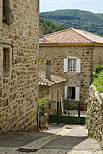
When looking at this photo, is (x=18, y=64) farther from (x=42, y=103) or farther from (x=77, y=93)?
(x=77, y=93)

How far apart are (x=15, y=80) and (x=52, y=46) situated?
1545cm

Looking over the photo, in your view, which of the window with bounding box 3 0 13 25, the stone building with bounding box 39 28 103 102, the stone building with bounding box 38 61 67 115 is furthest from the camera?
the stone building with bounding box 39 28 103 102

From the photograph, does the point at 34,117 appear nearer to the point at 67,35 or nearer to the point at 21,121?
the point at 21,121

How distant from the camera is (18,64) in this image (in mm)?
9617

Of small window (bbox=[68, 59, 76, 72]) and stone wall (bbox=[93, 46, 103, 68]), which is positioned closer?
stone wall (bbox=[93, 46, 103, 68])

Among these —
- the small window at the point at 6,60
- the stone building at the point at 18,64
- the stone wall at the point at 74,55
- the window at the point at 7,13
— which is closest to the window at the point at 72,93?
the stone wall at the point at 74,55

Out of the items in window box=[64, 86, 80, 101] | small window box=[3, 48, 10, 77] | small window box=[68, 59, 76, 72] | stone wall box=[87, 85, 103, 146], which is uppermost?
small window box=[3, 48, 10, 77]

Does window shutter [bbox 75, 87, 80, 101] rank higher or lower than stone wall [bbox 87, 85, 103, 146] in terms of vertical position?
lower

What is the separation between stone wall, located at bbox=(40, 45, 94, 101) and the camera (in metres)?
23.8

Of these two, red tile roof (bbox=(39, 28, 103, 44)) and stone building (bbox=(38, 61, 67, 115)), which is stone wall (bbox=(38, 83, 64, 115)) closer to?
stone building (bbox=(38, 61, 67, 115))

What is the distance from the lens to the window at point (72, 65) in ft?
78.4

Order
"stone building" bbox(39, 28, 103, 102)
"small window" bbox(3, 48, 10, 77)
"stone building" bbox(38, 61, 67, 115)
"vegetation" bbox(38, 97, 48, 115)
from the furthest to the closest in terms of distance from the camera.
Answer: "stone building" bbox(39, 28, 103, 102) → "stone building" bbox(38, 61, 67, 115) → "vegetation" bbox(38, 97, 48, 115) → "small window" bbox(3, 48, 10, 77)

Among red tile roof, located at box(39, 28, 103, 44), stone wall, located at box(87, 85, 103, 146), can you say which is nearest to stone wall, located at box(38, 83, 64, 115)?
red tile roof, located at box(39, 28, 103, 44)

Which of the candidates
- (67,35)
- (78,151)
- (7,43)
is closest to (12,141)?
(78,151)
